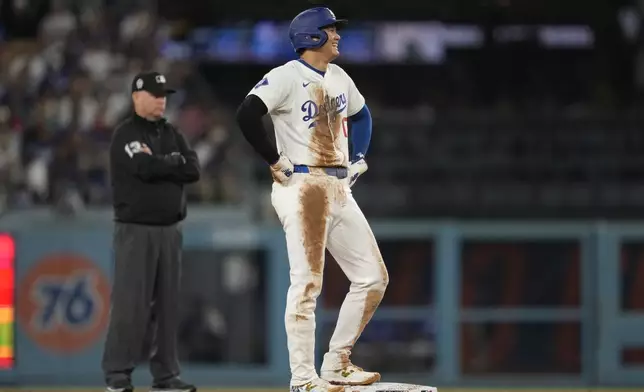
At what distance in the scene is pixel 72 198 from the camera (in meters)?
9.92

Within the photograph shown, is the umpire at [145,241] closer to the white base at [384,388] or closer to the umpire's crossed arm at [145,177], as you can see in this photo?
the umpire's crossed arm at [145,177]

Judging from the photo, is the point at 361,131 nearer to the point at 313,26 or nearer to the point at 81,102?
the point at 313,26

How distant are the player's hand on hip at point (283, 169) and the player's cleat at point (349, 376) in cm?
95

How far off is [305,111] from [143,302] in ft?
5.01

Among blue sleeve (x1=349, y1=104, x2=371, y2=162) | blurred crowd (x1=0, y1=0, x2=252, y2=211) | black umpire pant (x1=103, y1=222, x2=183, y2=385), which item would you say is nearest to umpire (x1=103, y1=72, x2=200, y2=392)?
black umpire pant (x1=103, y1=222, x2=183, y2=385)

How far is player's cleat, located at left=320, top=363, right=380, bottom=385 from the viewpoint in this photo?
5676 mm

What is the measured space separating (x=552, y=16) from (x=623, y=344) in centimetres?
732

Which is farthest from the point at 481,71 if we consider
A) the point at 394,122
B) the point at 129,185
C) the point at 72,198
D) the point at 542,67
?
the point at 129,185

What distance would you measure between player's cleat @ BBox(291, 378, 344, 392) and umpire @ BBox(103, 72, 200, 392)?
1091 mm

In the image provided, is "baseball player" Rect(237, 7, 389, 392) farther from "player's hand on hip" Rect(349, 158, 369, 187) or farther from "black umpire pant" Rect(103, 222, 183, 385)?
"black umpire pant" Rect(103, 222, 183, 385)

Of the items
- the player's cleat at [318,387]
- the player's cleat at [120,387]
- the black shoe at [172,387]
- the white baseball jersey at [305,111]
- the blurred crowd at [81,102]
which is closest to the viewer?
the player's cleat at [318,387]

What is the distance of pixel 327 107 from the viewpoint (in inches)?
222

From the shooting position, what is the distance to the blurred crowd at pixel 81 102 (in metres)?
10.4

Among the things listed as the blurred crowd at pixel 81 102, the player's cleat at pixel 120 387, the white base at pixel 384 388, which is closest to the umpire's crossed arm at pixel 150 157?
the player's cleat at pixel 120 387
